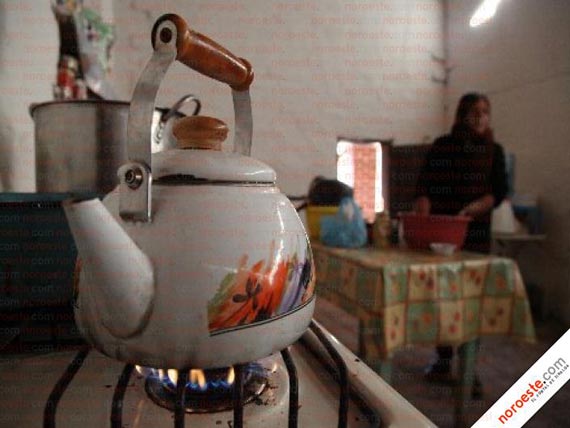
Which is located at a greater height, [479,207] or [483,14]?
[483,14]

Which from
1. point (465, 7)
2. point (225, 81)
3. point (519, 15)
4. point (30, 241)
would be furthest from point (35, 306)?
point (465, 7)

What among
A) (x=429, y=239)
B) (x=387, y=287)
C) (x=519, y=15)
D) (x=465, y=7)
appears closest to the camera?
(x=387, y=287)

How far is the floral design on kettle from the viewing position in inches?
11.0

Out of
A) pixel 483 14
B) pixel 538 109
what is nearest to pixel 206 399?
pixel 538 109

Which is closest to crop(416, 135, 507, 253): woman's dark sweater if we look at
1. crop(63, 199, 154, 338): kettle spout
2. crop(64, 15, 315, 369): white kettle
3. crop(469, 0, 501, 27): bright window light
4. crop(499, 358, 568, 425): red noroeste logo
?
crop(499, 358, 568, 425): red noroeste logo

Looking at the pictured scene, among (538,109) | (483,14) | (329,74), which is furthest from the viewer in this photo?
(329,74)

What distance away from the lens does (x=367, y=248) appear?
1.26 metres

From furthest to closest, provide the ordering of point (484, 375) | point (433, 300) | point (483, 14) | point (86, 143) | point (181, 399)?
point (483, 14) < point (484, 375) < point (433, 300) < point (86, 143) < point (181, 399)

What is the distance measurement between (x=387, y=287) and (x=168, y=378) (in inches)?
27.4

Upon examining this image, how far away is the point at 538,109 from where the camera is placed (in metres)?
2.47

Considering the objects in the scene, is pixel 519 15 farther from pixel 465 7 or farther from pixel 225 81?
pixel 225 81

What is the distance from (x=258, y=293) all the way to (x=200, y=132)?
153mm

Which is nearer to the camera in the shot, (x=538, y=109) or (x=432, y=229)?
(x=432, y=229)

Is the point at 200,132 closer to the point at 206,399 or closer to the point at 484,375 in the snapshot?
the point at 206,399
